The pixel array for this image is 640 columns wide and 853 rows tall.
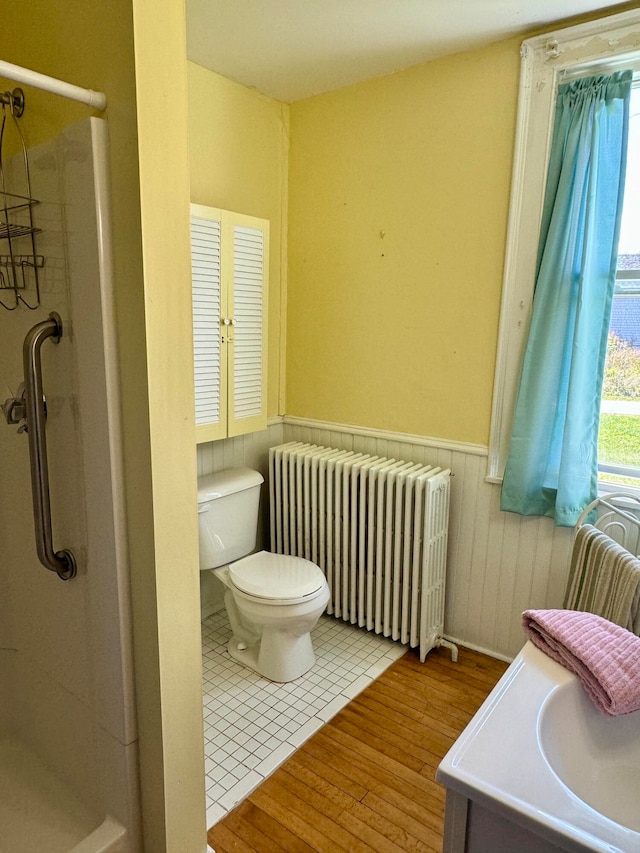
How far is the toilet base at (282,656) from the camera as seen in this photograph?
2246 mm

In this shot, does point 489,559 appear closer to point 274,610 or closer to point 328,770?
point 274,610

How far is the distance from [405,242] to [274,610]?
160 centimetres

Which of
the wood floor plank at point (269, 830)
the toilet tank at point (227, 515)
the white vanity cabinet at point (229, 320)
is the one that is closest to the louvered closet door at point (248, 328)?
the white vanity cabinet at point (229, 320)

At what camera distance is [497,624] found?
239 centimetres

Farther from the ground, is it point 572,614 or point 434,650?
point 572,614

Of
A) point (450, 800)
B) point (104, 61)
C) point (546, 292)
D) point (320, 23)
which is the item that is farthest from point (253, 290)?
point (450, 800)

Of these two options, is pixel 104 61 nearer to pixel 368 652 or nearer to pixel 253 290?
pixel 253 290

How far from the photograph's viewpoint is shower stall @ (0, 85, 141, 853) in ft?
4.02

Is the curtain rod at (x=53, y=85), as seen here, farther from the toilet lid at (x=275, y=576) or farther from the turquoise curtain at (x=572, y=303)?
the toilet lid at (x=275, y=576)

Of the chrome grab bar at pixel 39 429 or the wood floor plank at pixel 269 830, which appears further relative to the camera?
the wood floor plank at pixel 269 830

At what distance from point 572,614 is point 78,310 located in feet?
4.46

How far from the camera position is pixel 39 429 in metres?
1.28

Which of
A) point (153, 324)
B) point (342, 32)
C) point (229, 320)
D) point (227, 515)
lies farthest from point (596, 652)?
point (342, 32)

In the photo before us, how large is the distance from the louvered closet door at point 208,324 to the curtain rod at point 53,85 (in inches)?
40.0
